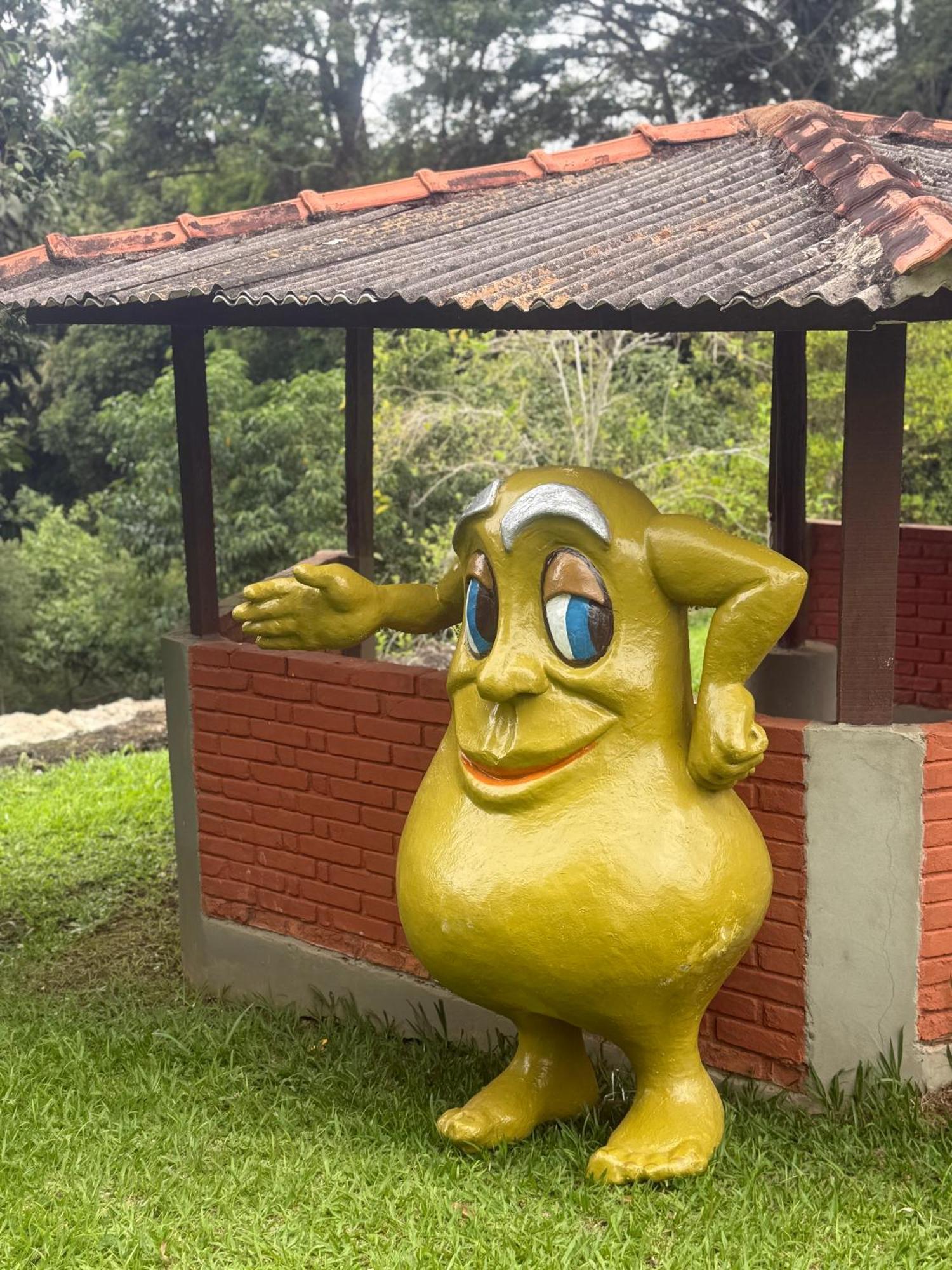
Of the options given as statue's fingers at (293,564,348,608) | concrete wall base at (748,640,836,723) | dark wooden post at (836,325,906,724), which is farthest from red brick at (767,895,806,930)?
concrete wall base at (748,640,836,723)

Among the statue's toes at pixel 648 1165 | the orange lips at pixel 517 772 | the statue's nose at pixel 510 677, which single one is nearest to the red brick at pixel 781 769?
the orange lips at pixel 517 772

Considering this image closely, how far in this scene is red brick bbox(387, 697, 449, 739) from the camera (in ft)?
15.6

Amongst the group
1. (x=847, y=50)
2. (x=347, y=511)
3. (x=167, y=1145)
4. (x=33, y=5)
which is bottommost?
(x=167, y=1145)

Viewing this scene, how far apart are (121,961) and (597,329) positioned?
345 cm

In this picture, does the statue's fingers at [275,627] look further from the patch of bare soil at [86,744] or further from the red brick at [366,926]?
the patch of bare soil at [86,744]

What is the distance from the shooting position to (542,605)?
3.77 m

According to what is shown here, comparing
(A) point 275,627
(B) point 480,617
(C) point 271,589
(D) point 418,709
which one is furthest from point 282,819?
(B) point 480,617

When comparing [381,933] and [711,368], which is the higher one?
[711,368]

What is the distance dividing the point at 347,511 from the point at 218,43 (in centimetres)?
1546

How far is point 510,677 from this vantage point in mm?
3639

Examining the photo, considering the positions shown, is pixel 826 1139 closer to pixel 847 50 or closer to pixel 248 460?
pixel 248 460

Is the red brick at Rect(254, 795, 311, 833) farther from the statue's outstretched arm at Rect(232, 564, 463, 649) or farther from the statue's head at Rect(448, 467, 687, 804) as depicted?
the statue's head at Rect(448, 467, 687, 804)

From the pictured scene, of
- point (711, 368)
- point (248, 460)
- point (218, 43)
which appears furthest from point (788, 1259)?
point (218, 43)

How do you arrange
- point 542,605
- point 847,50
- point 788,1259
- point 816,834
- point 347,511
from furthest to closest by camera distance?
point 847,50 → point 347,511 → point 816,834 → point 542,605 → point 788,1259
